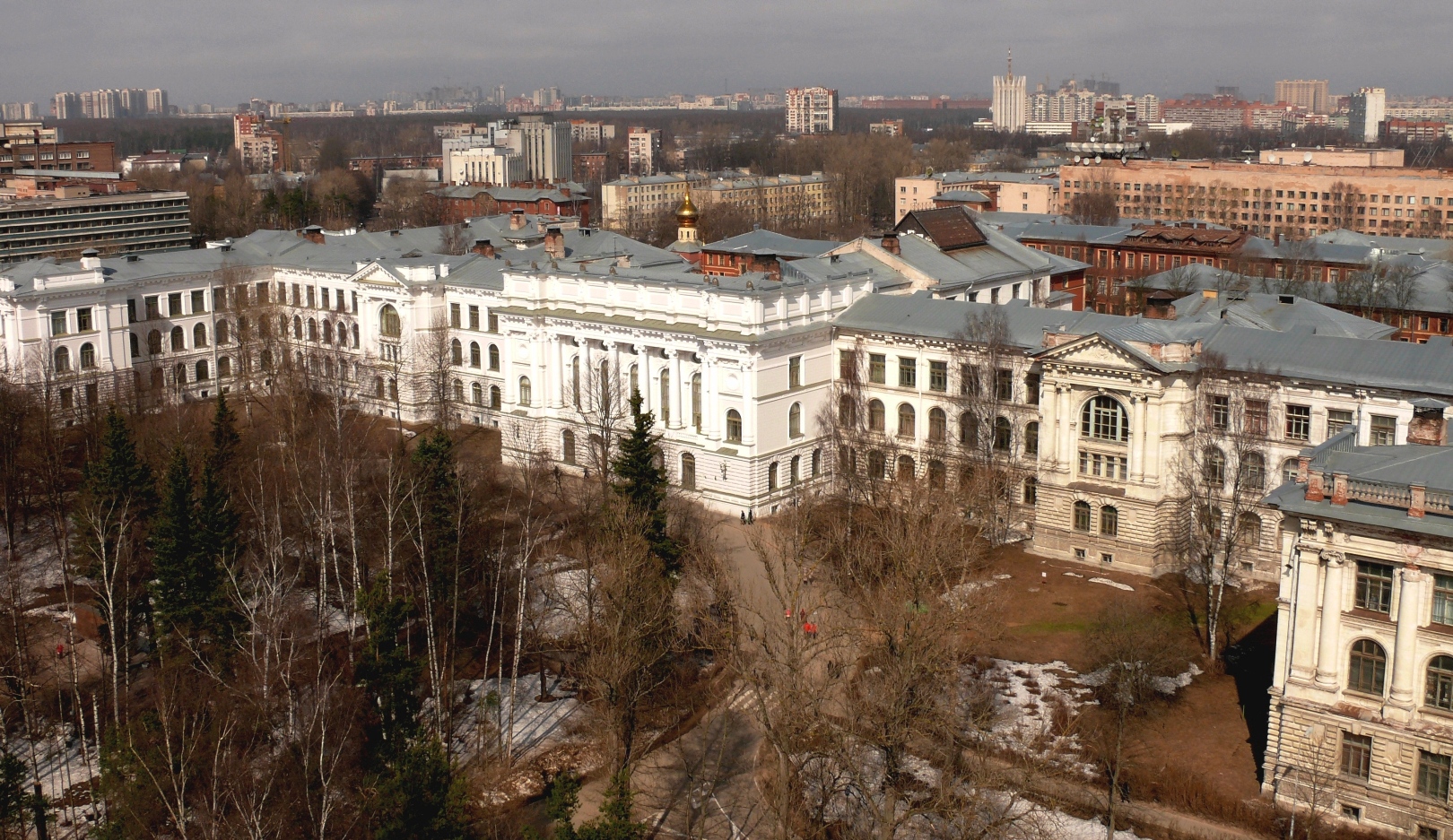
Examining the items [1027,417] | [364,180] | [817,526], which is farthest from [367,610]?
[364,180]

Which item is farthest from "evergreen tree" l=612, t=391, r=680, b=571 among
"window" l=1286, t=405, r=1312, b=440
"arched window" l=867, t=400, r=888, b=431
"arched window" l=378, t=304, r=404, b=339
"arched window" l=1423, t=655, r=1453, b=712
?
"arched window" l=378, t=304, r=404, b=339

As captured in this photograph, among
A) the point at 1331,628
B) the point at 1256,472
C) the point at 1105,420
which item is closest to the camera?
the point at 1331,628

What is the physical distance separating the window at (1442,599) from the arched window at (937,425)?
23.5 m

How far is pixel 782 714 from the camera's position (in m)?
26.5

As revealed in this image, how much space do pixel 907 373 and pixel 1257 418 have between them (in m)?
12.7

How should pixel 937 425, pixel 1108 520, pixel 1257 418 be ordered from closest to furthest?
1. pixel 1257 418
2. pixel 1108 520
3. pixel 937 425

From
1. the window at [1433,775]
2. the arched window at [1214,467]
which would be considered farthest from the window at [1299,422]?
the window at [1433,775]

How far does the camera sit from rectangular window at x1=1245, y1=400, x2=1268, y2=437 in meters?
42.9

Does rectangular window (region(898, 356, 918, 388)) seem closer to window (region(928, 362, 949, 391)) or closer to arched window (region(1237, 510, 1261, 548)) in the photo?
window (region(928, 362, 949, 391))

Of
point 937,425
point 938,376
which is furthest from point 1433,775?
point 938,376

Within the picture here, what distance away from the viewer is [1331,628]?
28.8 metres

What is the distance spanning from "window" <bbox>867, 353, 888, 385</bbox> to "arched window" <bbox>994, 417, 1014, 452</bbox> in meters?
5.02

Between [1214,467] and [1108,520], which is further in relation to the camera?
[1108,520]

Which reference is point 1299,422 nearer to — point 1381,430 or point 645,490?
point 1381,430
